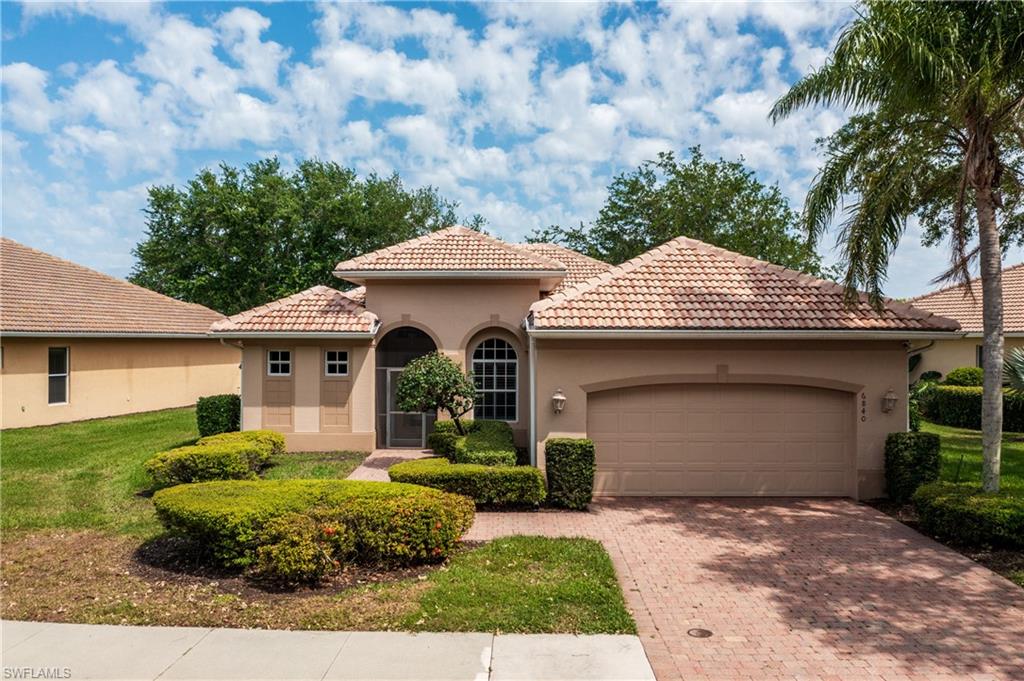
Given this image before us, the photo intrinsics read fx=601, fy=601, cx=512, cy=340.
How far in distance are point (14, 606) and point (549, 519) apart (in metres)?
7.01

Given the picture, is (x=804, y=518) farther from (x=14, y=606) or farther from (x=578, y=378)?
(x=14, y=606)

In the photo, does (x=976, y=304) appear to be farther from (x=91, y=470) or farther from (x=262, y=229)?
(x=262, y=229)

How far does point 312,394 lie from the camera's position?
1569cm

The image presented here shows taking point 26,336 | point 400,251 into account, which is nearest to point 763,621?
point 400,251

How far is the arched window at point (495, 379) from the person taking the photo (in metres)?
16.2

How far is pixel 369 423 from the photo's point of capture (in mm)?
15797

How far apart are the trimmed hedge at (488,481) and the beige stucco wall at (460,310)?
5510 mm

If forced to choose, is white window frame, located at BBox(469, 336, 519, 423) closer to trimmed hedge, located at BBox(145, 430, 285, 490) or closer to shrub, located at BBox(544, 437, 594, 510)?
shrub, located at BBox(544, 437, 594, 510)

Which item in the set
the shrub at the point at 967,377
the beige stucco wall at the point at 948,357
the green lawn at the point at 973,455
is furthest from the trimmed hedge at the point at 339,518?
the beige stucco wall at the point at 948,357

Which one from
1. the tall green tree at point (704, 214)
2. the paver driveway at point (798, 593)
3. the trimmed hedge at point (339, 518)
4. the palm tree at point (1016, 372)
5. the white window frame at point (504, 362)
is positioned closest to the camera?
the paver driveway at point (798, 593)

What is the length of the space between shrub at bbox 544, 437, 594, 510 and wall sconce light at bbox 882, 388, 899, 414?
5.66 metres

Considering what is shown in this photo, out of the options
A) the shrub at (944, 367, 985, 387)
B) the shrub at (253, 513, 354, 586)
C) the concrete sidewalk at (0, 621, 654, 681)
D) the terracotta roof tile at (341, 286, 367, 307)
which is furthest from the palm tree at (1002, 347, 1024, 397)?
the terracotta roof tile at (341, 286, 367, 307)

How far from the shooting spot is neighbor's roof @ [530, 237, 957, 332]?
11.0 meters

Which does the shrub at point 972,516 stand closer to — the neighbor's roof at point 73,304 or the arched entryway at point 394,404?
the arched entryway at point 394,404
